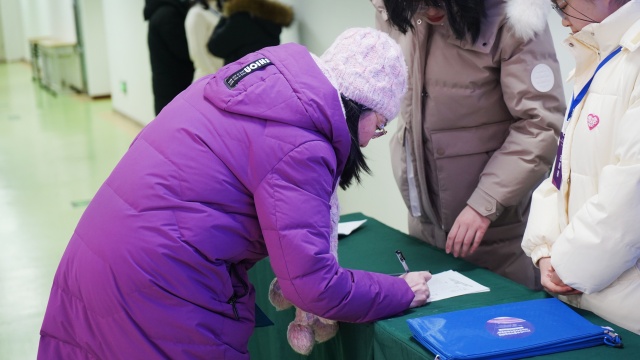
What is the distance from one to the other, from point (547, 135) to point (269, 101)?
2.83ft

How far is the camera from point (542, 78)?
6.55ft

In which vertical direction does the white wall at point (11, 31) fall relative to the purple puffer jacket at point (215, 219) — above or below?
below

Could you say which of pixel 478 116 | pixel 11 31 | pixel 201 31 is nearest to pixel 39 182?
pixel 201 31

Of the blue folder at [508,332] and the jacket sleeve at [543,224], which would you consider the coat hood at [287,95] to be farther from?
the jacket sleeve at [543,224]

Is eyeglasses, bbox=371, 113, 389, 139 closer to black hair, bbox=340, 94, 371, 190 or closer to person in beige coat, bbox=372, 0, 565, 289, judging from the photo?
black hair, bbox=340, 94, 371, 190

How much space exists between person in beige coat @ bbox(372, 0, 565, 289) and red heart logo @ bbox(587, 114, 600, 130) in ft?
1.38

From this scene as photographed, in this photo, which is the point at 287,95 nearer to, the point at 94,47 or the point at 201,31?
the point at 201,31

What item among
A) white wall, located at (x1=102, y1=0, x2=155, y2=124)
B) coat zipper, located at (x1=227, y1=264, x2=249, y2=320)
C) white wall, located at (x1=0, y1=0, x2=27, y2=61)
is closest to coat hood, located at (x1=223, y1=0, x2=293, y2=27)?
coat zipper, located at (x1=227, y1=264, x2=249, y2=320)

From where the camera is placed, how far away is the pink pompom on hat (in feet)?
5.12

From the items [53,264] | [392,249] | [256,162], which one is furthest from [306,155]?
[53,264]

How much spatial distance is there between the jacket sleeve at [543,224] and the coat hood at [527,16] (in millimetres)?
399

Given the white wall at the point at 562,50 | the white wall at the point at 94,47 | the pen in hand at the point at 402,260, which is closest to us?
the pen in hand at the point at 402,260

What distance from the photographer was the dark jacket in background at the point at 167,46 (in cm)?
451

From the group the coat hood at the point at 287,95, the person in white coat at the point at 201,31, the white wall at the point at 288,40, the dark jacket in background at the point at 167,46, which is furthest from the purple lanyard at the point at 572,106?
the dark jacket in background at the point at 167,46
